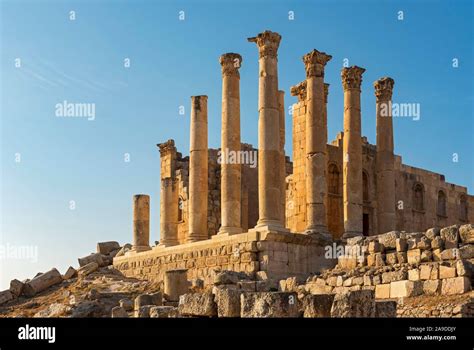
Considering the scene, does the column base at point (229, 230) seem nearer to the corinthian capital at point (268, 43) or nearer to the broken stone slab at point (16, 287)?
the corinthian capital at point (268, 43)

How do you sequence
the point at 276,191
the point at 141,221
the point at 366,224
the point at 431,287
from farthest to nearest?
1. the point at 141,221
2. the point at 366,224
3. the point at 276,191
4. the point at 431,287

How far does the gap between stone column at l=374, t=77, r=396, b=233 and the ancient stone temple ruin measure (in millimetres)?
39

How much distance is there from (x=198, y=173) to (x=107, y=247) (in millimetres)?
9684

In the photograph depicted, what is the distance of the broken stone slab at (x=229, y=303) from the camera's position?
15.2 meters

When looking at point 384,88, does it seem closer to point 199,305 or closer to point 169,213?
point 169,213

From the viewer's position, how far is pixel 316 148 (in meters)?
28.8

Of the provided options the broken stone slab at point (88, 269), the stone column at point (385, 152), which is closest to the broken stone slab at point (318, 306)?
the stone column at point (385, 152)

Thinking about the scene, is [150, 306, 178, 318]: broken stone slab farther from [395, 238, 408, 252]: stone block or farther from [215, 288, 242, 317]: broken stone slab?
[395, 238, 408, 252]: stone block

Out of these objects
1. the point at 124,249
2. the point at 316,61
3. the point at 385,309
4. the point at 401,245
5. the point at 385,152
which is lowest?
the point at 385,309

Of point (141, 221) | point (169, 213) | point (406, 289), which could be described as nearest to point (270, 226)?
point (406, 289)

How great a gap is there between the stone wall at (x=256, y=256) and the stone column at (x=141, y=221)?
19.6ft

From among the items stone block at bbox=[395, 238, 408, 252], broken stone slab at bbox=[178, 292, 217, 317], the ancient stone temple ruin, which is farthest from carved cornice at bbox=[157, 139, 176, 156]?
broken stone slab at bbox=[178, 292, 217, 317]

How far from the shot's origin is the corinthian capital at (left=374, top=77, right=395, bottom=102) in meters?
31.1
